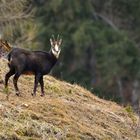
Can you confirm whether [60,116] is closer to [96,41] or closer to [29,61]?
[29,61]

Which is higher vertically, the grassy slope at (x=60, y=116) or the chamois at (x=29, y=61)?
the chamois at (x=29, y=61)

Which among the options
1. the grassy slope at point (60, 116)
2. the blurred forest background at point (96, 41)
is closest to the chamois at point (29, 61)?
the grassy slope at point (60, 116)

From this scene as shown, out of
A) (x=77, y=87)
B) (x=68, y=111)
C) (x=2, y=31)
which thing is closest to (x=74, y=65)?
(x=2, y=31)

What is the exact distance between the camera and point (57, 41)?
642 inches

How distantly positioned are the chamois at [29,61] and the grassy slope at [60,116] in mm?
387

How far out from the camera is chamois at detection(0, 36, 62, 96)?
51.7 feet

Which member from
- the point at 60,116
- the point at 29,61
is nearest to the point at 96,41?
the point at 29,61

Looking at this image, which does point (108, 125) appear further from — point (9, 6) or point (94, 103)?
point (9, 6)

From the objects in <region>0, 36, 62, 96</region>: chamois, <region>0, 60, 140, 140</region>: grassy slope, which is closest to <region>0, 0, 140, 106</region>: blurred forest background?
<region>0, 60, 140, 140</region>: grassy slope

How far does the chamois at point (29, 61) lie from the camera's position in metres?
15.8

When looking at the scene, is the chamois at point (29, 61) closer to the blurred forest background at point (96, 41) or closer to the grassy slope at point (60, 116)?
the grassy slope at point (60, 116)

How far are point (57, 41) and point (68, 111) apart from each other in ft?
4.34

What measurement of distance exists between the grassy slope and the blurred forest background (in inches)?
961

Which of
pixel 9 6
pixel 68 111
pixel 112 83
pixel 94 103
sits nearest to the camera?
pixel 68 111
